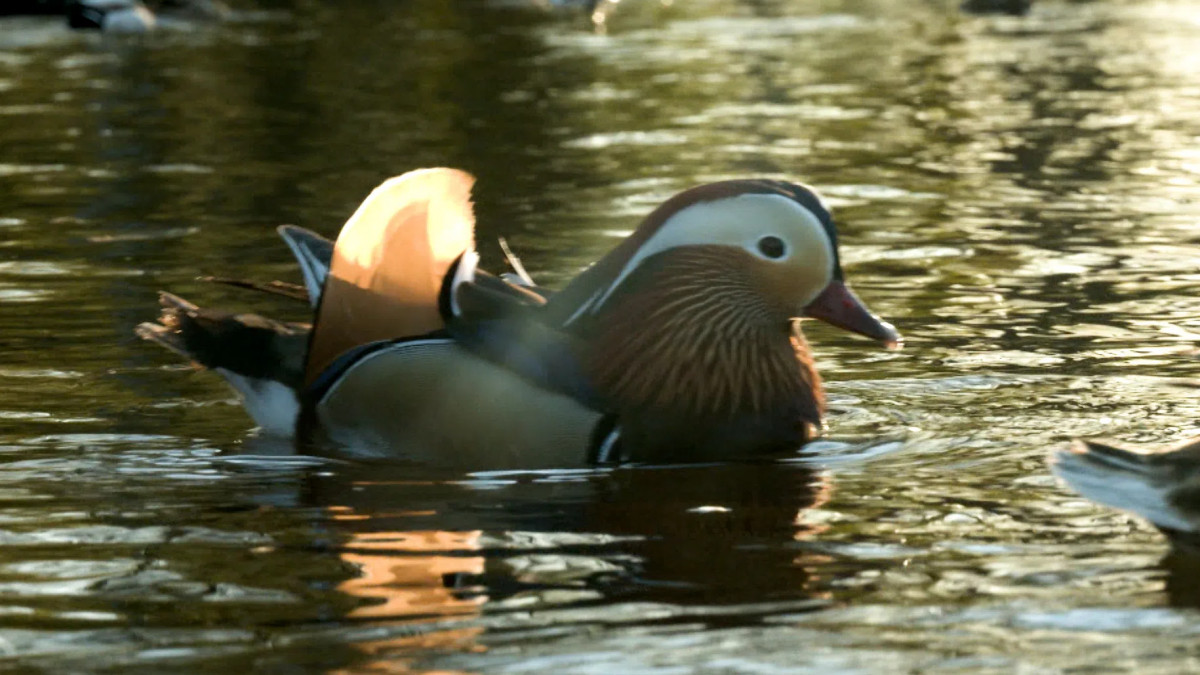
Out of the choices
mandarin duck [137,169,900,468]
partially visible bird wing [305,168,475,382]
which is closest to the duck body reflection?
mandarin duck [137,169,900,468]

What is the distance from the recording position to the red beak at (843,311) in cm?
808

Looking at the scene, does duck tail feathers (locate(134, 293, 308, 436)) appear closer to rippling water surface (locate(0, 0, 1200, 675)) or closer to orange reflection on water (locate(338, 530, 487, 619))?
rippling water surface (locate(0, 0, 1200, 675))

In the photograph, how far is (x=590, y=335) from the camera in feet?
26.3

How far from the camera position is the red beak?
808cm

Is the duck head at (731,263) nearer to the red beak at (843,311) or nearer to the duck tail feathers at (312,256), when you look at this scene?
the red beak at (843,311)

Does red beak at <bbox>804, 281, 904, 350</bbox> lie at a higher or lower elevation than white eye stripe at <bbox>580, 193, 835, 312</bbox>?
lower

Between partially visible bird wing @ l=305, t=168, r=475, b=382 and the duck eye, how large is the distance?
1.01 metres

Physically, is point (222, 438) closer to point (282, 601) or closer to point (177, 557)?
point (177, 557)

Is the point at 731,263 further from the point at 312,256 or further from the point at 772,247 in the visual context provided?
the point at 312,256

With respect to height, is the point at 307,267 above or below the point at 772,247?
below

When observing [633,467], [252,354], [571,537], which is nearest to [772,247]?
[633,467]

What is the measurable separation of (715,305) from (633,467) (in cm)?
63

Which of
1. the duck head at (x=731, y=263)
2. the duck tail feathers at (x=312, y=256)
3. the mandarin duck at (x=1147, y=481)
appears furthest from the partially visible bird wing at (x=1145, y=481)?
the duck tail feathers at (x=312, y=256)

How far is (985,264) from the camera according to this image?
12766 millimetres
